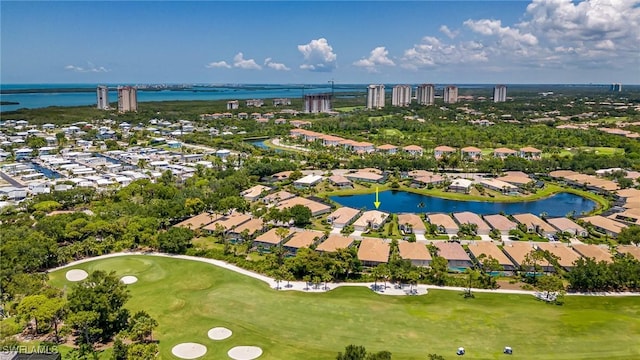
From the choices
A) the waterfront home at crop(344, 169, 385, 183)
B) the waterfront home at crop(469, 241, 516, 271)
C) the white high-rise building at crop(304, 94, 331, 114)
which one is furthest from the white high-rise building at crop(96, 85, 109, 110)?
the waterfront home at crop(469, 241, 516, 271)

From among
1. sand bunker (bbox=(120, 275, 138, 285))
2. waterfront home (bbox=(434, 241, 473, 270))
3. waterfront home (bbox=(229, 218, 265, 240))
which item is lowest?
sand bunker (bbox=(120, 275, 138, 285))

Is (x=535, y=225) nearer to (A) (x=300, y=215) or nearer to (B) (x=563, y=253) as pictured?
(B) (x=563, y=253)

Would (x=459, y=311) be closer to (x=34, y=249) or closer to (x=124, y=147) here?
(x=34, y=249)

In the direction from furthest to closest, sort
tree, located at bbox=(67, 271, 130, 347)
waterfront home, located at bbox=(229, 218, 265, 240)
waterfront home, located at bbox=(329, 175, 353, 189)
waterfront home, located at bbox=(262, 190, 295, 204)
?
waterfront home, located at bbox=(329, 175, 353, 189) < waterfront home, located at bbox=(262, 190, 295, 204) < waterfront home, located at bbox=(229, 218, 265, 240) < tree, located at bbox=(67, 271, 130, 347)

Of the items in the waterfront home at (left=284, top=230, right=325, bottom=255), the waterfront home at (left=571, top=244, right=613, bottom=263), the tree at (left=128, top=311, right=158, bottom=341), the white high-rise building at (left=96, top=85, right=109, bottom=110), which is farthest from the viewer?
the white high-rise building at (left=96, top=85, right=109, bottom=110)

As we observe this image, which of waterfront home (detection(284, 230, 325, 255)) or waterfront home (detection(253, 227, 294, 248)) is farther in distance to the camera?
waterfront home (detection(253, 227, 294, 248))

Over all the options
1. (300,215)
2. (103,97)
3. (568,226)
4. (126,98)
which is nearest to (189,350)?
(300,215)

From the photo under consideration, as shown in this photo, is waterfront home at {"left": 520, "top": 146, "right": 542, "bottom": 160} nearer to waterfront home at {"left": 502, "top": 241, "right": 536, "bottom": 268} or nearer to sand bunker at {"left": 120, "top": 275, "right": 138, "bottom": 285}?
waterfront home at {"left": 502, "top": 241, "right": 536, "bottom": 268}
